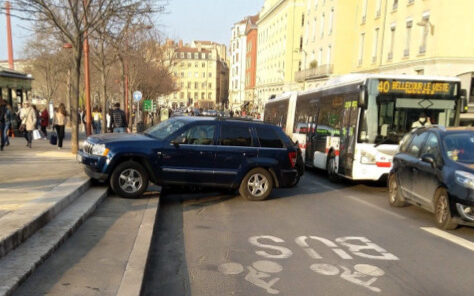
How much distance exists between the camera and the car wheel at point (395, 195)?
28.8 ft

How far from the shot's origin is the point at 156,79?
42.1 metres

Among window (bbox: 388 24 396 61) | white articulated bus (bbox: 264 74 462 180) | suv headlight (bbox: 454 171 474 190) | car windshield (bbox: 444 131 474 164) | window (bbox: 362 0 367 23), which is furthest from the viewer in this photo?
window (bbox: 362 0 367 23)

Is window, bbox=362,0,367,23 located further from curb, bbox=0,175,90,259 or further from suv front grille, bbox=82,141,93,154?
curb, bbox=0,175,90,259

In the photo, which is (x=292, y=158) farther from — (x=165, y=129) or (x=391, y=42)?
(x=391, y=42)

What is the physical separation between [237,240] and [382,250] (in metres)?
2.06

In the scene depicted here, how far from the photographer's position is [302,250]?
580cm

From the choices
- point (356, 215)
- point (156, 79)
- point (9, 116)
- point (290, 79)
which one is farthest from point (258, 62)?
point (356, 215)

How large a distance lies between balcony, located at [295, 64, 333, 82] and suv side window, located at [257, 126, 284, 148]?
40.1 meters

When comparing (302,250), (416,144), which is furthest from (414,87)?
(302,250)

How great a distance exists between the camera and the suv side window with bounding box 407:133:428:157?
27.0 feet

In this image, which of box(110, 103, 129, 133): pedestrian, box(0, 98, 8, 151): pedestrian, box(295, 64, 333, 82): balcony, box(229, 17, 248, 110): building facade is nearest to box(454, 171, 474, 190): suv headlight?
box(110, 103, 129, 133): pedestrian

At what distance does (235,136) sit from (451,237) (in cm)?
449

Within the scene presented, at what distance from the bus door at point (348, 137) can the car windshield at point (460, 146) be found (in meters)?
3.35

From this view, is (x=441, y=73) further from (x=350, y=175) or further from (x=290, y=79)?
(x=290, y=79)
